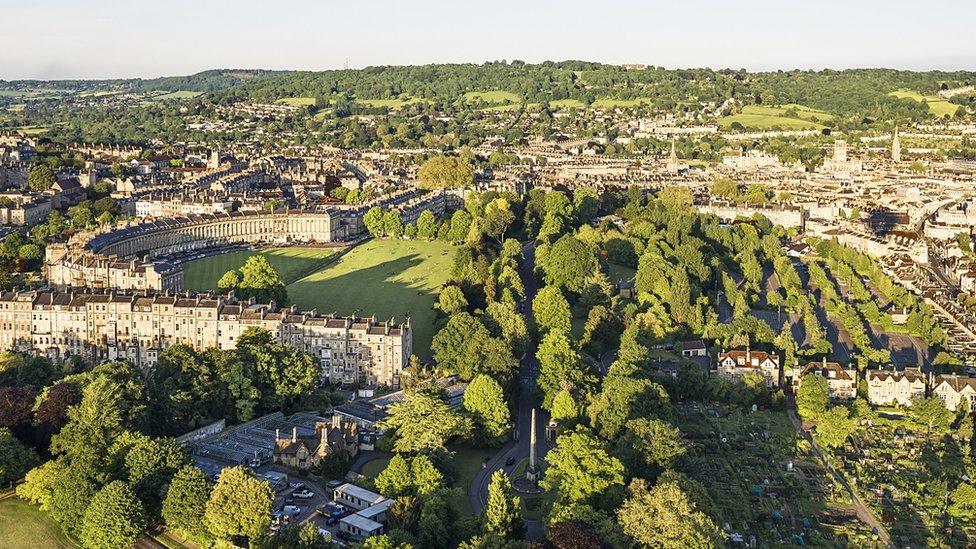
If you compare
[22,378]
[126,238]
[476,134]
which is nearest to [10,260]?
[126,238]

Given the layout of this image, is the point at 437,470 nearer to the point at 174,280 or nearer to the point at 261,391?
the point at 261,391

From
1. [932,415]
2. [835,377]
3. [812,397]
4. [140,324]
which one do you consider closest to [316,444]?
[140,324]

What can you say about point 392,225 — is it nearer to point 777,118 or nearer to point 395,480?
point 395,480

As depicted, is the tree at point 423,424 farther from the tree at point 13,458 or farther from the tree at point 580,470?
the tree at point 13,458

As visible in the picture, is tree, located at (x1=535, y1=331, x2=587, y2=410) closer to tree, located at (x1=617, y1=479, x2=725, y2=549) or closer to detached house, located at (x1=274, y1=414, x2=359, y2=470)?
detached house, located at (x1=274, y1=414, x2=359, y2=470)

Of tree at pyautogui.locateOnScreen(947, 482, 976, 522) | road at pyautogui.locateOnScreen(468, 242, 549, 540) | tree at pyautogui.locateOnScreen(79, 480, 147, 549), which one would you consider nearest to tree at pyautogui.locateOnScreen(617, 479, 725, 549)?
road at pyautogui.locateOnScreen(468, 242, 549, 540)

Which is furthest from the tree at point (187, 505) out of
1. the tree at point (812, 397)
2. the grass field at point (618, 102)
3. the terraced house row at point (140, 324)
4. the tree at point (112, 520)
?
the grass field at point (618, 102)
